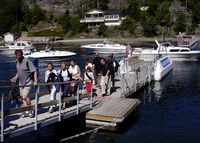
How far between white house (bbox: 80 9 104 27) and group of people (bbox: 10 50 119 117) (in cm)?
12199

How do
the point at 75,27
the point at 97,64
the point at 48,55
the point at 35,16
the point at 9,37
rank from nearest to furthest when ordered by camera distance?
the point at 97,64 < the point at 48,55 < the point at 9,37 < the point at 75,27 < the point at 35,16

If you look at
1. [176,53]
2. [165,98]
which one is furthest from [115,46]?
[165,98]

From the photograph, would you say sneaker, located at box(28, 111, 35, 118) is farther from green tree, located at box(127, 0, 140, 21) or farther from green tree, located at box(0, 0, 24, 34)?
green tree, located at box(0, 0, 24, 34)

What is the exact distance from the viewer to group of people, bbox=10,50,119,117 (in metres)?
15.5

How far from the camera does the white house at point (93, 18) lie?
147 meters

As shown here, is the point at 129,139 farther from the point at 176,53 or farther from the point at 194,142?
the point at 176,53

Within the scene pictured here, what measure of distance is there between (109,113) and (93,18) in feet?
428

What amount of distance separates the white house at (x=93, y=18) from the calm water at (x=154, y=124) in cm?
11716

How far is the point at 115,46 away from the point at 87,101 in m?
60.0

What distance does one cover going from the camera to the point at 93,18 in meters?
148

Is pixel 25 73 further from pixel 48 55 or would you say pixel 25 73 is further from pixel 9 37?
pixel 9 37

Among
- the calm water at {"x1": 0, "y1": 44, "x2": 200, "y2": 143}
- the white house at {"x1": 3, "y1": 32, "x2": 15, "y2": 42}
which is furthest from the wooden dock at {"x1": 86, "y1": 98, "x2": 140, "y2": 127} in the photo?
the white house at {"x1": 3, "y1": 32, "x2": 15, "y2": 42}

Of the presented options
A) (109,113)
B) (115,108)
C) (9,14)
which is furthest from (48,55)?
(9,14)

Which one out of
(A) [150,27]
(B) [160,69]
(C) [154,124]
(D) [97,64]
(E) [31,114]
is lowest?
(C) [154,124]
